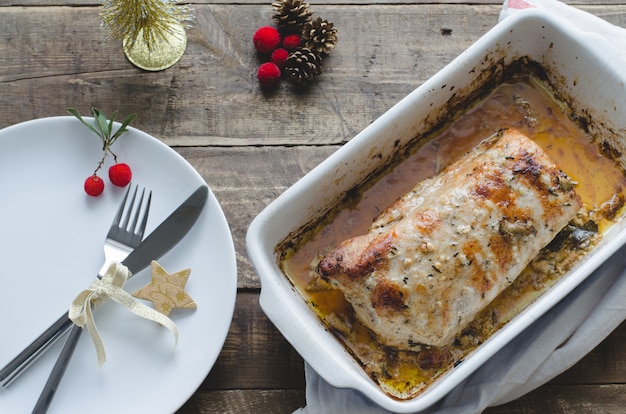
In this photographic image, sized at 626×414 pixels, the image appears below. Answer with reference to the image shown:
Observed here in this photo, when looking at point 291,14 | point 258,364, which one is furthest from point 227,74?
point 258,364

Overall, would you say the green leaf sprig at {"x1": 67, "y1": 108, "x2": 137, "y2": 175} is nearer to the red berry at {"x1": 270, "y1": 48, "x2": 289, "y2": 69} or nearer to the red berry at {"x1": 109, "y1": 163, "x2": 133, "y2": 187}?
the red berry at {"x1": 109, "y1": 163, "x2": 133, "y2": 187}

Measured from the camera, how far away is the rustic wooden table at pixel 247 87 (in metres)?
2.05

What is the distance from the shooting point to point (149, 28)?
1977 mm

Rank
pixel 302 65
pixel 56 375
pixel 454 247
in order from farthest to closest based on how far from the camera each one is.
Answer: pixel 302 65, pixel 56 375, pixel 454 247

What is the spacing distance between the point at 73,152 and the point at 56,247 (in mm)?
265

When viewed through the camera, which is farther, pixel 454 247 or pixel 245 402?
pixel 245 402

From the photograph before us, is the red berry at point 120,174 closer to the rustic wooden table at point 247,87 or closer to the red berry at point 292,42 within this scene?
the rustic wooden table at point 247,87

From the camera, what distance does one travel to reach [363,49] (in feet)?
7.04

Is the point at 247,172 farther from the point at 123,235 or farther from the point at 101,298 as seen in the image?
the point at 101,298

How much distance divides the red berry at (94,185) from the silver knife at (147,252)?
0.19 metres

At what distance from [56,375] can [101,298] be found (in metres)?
0.22

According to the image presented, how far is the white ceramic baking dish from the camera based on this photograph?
166 cm

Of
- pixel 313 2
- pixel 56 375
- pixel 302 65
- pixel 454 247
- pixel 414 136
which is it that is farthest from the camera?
pixel 313 2

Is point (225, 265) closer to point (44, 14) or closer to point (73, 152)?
point (73, 152)
